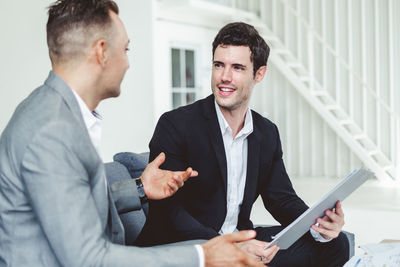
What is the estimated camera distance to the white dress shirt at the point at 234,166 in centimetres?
212

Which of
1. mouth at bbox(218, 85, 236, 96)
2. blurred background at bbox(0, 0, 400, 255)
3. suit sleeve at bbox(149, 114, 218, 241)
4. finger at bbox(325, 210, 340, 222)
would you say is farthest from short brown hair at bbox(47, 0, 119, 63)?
blurred background at bbox(0, 0, 400, 255)

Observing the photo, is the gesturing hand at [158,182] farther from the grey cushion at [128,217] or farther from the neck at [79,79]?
the grey cushion at [128,217]

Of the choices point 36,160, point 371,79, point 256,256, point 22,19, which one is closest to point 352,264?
point 256,256

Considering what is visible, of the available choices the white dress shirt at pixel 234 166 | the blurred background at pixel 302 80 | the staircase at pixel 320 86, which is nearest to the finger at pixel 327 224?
the white dress shirt at pixel 234 166

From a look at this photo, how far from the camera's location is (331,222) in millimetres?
1868

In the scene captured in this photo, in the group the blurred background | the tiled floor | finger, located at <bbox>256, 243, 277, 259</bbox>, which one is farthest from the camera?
the blurred background

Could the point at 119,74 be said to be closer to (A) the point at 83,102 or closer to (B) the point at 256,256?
(A) the point at 83,102

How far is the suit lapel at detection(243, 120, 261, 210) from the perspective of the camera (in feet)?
6.98

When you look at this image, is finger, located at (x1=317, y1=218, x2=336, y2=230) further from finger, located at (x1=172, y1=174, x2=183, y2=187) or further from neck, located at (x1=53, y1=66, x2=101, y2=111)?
neck, located at (x1=53, y1=66, x2=101, y2=111)

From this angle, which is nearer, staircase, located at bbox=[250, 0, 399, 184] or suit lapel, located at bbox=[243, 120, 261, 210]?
suit lapel, located at bbox=[243, 120, 261, 210]

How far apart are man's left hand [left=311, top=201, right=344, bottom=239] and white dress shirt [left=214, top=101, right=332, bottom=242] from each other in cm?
38

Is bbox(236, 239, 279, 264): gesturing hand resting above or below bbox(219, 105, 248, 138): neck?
below

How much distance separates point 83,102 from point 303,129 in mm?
6470

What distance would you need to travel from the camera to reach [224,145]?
214cm
